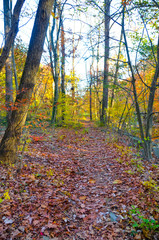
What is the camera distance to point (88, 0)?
17.7 ft

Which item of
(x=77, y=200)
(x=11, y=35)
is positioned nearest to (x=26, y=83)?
(x=11, y=35)

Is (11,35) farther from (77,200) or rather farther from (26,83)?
(77,200)

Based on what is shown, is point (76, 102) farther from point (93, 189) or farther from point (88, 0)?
point (93, 189)

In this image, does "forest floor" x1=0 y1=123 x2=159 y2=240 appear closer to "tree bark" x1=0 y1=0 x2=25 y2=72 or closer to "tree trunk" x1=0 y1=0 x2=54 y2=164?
"tree trunk" x1=0 y1=0 x2=54 y2=164

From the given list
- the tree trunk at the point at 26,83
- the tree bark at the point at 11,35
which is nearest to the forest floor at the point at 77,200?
the tree trunk at the point at 26,83

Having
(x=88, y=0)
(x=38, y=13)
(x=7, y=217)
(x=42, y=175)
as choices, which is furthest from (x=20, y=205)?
(x=88, y=0)

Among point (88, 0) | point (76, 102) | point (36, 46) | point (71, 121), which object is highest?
point (88, 0)

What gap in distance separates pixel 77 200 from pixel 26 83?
10.8 ft

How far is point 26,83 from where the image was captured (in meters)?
4.62

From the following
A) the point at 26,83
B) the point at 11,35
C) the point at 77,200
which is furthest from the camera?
the point at 26,83

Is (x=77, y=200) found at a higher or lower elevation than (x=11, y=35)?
lower

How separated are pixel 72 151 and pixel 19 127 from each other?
10.7 ft

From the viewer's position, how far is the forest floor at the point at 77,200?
2.74m

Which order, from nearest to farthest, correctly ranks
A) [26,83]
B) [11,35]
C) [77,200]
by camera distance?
[77,200], [11,35], [26,83]
